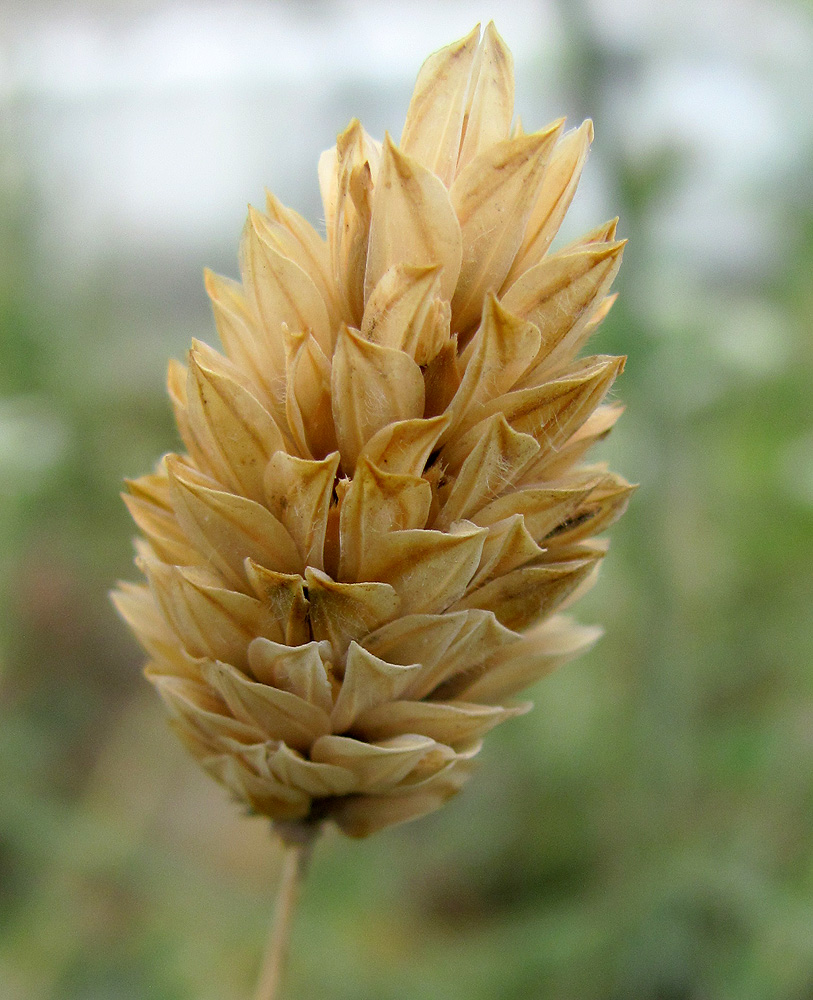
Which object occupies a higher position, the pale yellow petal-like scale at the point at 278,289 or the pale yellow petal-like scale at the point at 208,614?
the pale yellow petal-like scale at the point at 278,289

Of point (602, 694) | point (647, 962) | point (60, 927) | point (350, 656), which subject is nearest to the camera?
point (350, 656)

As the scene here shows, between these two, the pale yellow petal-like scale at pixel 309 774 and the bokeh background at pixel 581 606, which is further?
the bokeh background at pixel 581 606

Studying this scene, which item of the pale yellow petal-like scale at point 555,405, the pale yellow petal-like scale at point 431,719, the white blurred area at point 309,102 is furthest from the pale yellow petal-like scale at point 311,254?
the white blurred area at point 309,102

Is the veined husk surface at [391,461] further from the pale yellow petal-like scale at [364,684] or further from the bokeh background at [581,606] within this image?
the bokeh background at [581,606]

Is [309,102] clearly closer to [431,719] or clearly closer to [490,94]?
[490,94]

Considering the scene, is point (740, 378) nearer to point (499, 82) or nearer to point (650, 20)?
point (650, 20)

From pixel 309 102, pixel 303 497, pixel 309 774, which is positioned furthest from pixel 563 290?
pixel 309 102

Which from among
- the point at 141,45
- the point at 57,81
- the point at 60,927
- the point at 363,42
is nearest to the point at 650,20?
the point at 363,42
